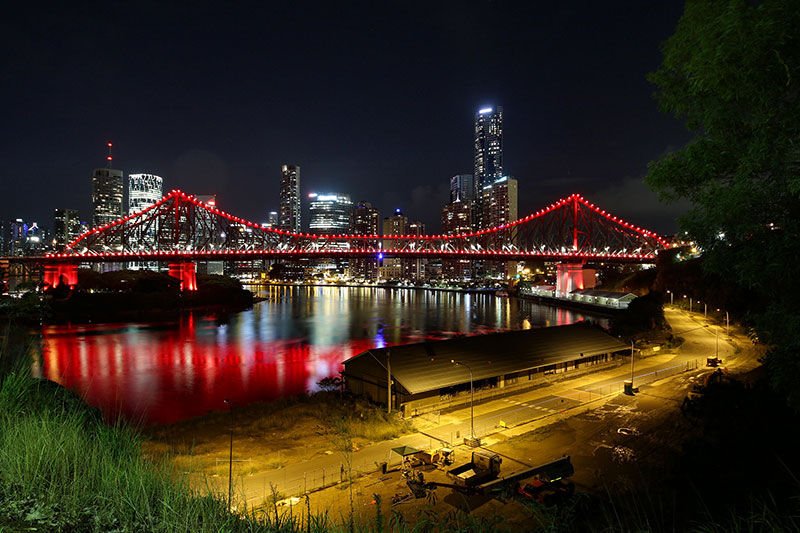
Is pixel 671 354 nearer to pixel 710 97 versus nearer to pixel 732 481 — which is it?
pixel 732 481

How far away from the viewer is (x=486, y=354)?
85.9 feet

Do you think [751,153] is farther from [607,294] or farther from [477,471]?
[607,294]

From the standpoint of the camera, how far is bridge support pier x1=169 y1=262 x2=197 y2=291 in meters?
89.4

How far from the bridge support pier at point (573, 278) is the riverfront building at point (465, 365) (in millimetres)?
68224

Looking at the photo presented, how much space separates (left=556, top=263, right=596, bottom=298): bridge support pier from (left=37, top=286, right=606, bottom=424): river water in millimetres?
15401

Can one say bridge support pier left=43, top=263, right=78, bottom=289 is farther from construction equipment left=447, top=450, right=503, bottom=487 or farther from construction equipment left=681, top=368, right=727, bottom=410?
construction equipment left=681, top=368, right=727, bottom=410

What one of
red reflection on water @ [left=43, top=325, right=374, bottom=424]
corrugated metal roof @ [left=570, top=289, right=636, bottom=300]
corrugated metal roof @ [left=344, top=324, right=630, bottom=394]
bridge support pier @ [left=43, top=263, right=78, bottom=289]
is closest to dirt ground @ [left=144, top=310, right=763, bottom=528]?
corrugated metal roof @ [left=344, top=324, right=630, bottom=394]

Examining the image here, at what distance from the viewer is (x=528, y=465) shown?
15.6 metres

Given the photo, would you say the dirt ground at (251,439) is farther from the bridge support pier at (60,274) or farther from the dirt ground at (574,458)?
the bridge support pier at (60,274)

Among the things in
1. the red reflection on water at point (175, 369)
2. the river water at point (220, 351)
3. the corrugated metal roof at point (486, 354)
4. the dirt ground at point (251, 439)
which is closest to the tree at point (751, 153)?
the dirt ground at point (251, 439)

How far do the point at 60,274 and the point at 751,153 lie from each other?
340 ft

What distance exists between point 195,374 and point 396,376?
Answer: 68.7ft

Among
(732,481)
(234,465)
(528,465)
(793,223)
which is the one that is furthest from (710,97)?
(234,465)

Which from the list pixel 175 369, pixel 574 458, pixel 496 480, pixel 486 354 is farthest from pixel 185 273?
pixel 496 480
